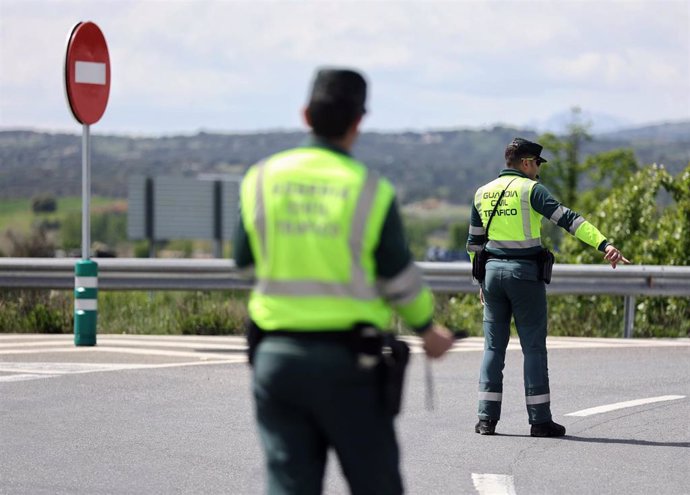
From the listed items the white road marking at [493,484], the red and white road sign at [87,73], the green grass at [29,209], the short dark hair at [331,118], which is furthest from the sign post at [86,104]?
the green grass at [29,209]

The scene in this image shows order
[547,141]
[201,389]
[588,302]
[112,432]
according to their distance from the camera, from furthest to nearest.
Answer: [547,141] → [588,302] → [201,389] → [112,432]

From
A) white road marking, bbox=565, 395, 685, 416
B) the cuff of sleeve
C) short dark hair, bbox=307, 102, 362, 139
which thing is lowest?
white road marking, bbox=565, 395, 685, 416

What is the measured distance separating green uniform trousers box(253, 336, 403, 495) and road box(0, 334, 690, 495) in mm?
2737

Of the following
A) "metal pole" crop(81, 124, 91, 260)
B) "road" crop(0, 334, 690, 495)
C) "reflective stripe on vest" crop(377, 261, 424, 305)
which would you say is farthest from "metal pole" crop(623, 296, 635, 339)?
"reflective stripe on vest" crop(377, 261, 424, 305)

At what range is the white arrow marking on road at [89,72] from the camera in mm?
13312

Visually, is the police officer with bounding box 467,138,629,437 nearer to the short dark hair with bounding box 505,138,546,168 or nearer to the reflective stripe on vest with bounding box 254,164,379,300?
the short dark hair with bounding box 505,138,546,168

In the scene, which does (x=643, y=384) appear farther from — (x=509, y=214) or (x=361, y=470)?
(x=361, y=470)

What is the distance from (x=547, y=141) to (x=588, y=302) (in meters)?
70.9

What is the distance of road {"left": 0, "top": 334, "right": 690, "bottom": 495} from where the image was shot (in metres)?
7.20

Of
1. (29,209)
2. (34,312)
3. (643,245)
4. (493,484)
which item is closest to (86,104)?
(34,312)

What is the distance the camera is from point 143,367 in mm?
11664

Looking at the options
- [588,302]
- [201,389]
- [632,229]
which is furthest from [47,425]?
[632,229]

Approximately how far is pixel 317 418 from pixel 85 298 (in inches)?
355

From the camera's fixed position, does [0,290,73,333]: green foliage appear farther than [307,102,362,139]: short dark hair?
Yes
